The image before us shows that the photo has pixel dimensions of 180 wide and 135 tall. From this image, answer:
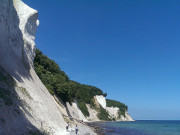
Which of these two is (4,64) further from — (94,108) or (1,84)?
(94,108)

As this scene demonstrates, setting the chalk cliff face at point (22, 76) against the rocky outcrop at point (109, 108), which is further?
the rocky outcrop at point (109, 108)

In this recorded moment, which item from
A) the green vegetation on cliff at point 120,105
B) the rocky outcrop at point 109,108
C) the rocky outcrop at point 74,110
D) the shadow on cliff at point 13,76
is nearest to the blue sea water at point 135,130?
the rocky outcrop at point 74,110

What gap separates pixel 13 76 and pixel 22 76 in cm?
243

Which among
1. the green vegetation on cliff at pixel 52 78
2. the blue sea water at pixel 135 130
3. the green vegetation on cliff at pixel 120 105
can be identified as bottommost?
the blue sea water at pixel 135 130

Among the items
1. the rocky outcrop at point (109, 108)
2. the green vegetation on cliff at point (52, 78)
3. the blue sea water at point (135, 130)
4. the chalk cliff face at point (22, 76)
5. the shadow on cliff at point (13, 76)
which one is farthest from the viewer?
the rocky outcrop at point (109, 108)

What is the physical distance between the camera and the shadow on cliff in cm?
1074

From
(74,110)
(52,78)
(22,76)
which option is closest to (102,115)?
(74,110)

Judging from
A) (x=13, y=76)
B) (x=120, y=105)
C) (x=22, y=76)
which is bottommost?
(x=120, y=105)

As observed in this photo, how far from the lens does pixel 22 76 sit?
804 inches

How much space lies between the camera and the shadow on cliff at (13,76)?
35.2 ft

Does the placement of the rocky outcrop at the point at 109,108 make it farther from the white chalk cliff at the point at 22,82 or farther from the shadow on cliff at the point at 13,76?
the shadow on cliff at the point at 13,76

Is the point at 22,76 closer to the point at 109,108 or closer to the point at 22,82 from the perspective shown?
the point at 22,82

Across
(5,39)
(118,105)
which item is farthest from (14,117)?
(118,105)

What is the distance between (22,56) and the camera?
78.3 ft
